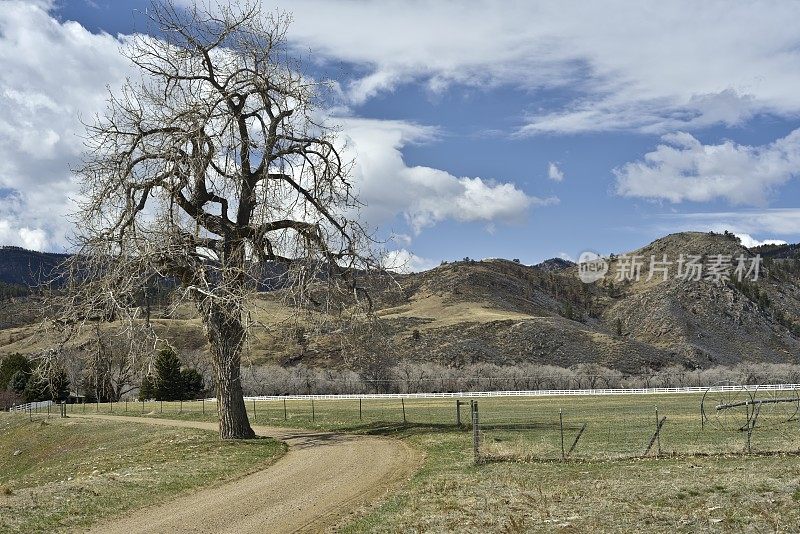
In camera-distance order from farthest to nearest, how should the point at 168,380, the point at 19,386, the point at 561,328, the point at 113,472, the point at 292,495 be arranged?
the point at 561,328 < the point at 19,386 < the point at 168,380 < the point at 113,472 < the point at 292,495

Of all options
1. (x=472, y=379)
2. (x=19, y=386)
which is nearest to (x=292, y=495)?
(x=472, y=379)

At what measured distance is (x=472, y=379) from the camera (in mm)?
88000

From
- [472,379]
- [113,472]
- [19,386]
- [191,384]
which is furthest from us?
[472,379]

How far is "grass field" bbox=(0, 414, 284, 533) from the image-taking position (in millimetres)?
13734

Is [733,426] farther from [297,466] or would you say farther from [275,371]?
[275,371]

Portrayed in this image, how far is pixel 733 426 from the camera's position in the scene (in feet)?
97.9

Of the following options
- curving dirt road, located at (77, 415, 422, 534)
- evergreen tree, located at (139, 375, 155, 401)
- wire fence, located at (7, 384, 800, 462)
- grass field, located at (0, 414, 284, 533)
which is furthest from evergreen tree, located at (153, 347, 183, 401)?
curving dirt road, located at (77, 415, 422, 534)

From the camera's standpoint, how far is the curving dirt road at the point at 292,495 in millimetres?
13086

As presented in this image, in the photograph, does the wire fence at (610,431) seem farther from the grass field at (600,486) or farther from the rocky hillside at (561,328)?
the rocky hillside at (561,328)

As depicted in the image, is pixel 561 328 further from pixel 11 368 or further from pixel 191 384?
pixel 11 368

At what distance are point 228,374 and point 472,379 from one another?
215 ft

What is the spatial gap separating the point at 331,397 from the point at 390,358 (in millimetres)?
27888

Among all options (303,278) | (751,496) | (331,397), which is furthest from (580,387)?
(751,496)

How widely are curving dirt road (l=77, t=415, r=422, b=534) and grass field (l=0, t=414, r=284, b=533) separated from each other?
65 cm
